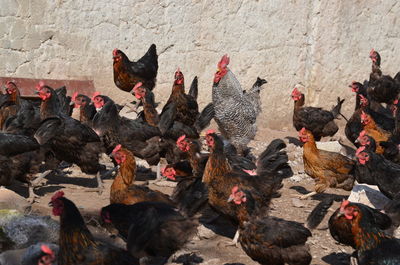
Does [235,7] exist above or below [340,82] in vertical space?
above

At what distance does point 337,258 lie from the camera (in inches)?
271

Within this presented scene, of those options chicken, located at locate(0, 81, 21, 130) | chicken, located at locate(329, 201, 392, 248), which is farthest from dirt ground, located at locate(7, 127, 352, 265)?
chicken, located at locate(0, 81, 21, 130)

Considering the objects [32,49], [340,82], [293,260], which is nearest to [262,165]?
[293,260]

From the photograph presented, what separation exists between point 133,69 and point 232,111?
1.74 m

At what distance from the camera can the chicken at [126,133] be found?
8.64 metres

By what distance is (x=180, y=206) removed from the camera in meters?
6.31

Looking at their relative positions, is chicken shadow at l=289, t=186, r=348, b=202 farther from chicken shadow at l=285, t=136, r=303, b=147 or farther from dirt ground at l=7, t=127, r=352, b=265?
chicken shadow at l=285, t=136, r=303, b=147

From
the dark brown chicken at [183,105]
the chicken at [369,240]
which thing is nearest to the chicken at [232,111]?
the dark brown chicken at [183,105]

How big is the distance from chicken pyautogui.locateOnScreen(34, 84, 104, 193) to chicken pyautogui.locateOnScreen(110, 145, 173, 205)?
1.15m

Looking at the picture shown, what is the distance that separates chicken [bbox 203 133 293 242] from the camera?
22.4 feet

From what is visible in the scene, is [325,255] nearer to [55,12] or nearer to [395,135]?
[395,135]

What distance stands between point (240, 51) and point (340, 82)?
2.30 meters

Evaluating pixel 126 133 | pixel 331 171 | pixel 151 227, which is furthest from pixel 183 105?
pixel 151 227

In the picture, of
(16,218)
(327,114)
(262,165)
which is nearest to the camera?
(16,218)
